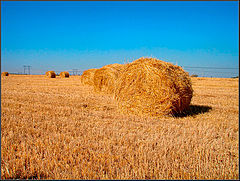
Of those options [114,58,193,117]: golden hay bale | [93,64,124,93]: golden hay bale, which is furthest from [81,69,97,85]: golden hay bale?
[114,58,193,117]: golden hay bale

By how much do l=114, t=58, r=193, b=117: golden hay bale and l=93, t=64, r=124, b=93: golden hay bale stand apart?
465cm

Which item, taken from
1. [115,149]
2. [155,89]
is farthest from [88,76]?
[115,149]

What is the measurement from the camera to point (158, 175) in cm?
247

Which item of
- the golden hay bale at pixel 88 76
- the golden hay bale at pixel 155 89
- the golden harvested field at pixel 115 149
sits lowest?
the golden harvested field at pixel 115 149

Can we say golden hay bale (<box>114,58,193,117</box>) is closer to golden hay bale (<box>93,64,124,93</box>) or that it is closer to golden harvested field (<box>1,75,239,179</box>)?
golden harvested field (<box>1,75,239,179</box>)

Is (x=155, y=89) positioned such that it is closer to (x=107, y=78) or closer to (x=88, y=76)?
(x=107, y=78)

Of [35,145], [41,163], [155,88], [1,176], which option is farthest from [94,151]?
[155,88]

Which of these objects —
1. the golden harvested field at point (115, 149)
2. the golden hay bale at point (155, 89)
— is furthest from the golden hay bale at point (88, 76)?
the golden harvested field at point (115, 149)

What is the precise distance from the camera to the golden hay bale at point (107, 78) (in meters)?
10.9

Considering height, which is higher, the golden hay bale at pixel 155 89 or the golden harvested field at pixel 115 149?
the golden hay bale at pixel 155 89

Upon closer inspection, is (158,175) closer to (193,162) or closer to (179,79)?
Answer: (193,162)

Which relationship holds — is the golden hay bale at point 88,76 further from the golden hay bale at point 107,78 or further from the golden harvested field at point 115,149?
the golden harvested field at point 115,149

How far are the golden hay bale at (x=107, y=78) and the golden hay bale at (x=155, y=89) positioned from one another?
4.65 meters

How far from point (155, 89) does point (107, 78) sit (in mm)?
5922
